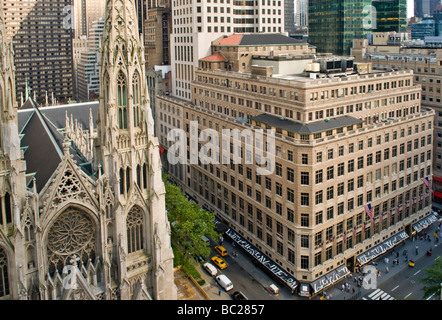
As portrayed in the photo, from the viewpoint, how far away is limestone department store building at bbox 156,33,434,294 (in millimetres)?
73688

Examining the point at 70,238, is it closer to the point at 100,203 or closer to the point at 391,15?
the point at 100,203

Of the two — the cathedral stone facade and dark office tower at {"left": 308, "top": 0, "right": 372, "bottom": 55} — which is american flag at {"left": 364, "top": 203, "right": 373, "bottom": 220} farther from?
dark office tower at {"left": 308, "top": 0, "right": 372, "bottom": 55}

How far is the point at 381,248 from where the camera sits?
85.2m

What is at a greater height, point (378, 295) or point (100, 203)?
point (100, 203)

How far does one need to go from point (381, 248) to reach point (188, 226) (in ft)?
127

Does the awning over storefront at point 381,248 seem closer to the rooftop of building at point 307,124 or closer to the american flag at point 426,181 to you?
the american flag at point 426,181

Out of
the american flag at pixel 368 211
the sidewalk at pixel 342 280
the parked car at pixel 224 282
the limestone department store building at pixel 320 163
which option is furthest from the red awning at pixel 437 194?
the parked car at pixel 224 282

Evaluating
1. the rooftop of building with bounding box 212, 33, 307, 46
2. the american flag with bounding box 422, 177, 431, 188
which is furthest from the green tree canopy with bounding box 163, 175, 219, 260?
the american flag with bounding box 422, 177, 431, 188

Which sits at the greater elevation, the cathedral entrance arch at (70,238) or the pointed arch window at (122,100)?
the pointed arch window at (122,100)

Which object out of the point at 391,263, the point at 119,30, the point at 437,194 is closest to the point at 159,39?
the point at 437,194

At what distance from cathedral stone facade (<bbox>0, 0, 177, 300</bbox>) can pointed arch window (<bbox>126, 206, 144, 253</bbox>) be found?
12 centimetres

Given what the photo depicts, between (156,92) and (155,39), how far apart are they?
120 feet

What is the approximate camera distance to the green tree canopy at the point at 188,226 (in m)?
73.4

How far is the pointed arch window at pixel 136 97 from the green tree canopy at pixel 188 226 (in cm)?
2567
